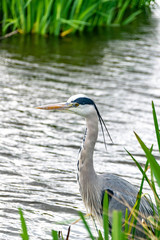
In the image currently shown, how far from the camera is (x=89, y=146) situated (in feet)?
12.5

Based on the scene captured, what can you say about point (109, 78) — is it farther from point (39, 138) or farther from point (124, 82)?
point (39, 138)

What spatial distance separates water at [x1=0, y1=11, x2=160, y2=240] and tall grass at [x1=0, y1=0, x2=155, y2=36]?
261mm

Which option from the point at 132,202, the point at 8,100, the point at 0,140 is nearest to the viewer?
the point at 132,202

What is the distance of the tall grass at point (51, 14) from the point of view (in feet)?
32.7

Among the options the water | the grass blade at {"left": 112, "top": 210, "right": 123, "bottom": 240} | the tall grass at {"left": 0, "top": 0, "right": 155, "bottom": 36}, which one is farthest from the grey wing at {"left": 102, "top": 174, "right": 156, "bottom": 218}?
the tall grass at {"left": 0, "top": 0, "right": 155, "bottom": 36}

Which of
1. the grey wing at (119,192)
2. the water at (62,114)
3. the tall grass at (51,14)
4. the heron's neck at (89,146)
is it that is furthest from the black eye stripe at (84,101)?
the tall grass at (51,14)

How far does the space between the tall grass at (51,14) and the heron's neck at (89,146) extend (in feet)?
20.3

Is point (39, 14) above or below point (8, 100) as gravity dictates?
above

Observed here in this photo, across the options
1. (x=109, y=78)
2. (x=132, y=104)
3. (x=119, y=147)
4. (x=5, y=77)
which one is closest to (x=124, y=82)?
(x=109, y=78)

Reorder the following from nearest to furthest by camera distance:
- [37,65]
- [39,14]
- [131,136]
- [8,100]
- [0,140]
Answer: [0,140]
[131,136]
[8,100]
[37,65]
[39,14]

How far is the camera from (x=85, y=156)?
149 inches

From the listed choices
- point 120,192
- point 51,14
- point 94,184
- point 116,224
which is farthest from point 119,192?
point 51,14

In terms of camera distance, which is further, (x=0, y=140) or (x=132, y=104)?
(x=132, y=104)

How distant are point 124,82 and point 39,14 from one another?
2.57 meters
